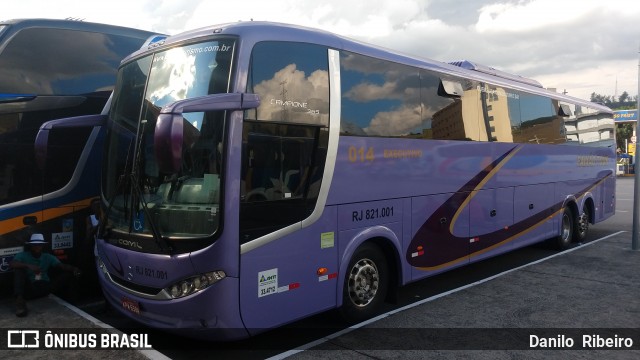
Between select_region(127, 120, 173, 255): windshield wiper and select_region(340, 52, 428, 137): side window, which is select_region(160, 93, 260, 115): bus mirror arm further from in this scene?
select_region(340, 52, 428, 137): side window

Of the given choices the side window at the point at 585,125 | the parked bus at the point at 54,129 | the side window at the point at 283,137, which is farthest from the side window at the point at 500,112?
the parked bus at the point at 54,129

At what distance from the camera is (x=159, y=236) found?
14.6 feet

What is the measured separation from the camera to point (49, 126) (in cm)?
554

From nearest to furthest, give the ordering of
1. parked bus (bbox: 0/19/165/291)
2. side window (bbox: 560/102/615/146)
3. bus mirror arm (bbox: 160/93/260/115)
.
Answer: bus mirror arm (bbox: 160/93/260/115) → parked bus (bbox: 0/19/165/291) → side window (bbox: 560/102/615/146)

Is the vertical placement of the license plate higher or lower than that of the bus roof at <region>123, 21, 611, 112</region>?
lower

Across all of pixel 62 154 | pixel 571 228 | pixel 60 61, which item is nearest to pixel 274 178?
pixel 62 154

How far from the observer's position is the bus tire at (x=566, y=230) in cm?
1101

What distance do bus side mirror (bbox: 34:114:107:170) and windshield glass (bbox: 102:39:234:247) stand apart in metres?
0.75

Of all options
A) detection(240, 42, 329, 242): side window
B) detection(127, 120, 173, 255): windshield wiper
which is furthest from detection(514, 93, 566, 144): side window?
detection(127, 120, 173, 255): windshield wiper

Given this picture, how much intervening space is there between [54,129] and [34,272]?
201 centimetres

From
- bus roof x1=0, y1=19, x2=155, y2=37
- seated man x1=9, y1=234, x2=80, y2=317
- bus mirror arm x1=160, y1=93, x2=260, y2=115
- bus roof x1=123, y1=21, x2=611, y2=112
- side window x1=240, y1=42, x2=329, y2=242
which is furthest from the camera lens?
bus roof x1=0, y1=19, x2=155, y2=37

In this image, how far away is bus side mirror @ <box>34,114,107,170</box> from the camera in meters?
5.22

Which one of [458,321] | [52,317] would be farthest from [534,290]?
[52,317]

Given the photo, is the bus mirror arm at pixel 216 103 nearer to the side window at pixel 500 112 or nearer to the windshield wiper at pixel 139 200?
the windshield wiper at pixel 139 200
